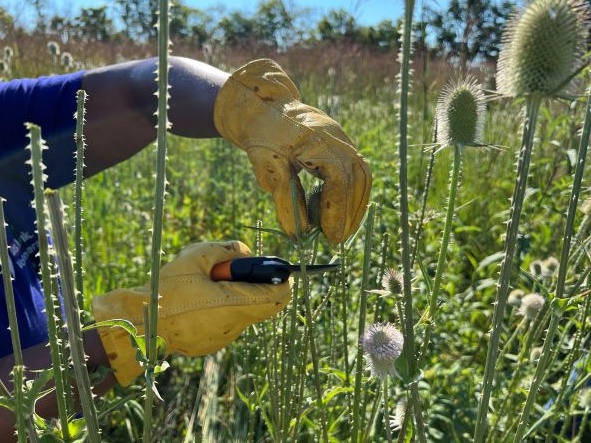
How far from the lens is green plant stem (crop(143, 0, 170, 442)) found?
1.93 feet

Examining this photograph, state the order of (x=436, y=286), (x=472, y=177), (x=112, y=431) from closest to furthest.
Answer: (x=436, y=286), (x=112, y=431), (x=472, y=177)

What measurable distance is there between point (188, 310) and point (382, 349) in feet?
1.43

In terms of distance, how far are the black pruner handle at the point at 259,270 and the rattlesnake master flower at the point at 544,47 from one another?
0.60 metres

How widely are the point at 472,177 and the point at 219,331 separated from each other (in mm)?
2516

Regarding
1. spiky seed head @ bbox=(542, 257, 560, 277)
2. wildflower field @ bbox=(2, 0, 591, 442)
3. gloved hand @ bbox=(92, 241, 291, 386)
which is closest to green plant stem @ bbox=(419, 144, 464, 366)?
wildflower field @ bbox=(2, 0, 591, 442)

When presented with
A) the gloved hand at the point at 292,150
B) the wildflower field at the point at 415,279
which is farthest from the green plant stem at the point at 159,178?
the gloved hand at the point at 292,150

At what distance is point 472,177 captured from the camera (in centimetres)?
351

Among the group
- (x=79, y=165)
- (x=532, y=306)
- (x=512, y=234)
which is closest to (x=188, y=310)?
(x=79, y=165)

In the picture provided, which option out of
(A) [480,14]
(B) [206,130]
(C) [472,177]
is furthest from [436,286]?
(C) [472,177]

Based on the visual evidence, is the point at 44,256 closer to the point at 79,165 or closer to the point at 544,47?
the point at 79,165

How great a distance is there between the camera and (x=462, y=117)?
3.64 ft

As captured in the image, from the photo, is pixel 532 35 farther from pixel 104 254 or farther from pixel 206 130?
pixel 104 254

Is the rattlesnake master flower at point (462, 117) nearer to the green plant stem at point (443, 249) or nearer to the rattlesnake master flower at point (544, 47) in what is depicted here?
the green plant stem at point (443, 249)

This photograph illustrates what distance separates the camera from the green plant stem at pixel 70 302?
61 cm
